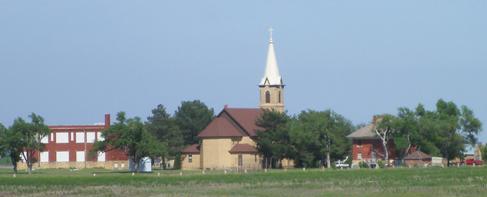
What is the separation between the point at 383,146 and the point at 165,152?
26.3 metres

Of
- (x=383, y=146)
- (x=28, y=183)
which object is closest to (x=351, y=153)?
(x=383, y=146)

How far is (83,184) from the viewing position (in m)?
73.4

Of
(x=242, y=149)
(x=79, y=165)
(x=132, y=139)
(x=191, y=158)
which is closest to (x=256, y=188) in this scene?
(x=132, y=139)

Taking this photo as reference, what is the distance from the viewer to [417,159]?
117688 millimetres

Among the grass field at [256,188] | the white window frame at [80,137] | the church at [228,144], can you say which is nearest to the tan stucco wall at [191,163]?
the church at [228,144]

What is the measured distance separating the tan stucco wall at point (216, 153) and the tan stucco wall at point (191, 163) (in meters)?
2.80

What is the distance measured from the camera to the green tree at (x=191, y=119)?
16300 cm

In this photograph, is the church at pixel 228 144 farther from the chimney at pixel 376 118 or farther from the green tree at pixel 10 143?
the green tree at pixel 10 143

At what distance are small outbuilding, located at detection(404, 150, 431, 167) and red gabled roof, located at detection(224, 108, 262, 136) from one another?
19365 mm

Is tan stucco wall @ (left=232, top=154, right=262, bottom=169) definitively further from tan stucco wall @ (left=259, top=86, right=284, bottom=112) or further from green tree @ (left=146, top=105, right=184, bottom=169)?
green tree @ (left=146, top=105, right=184, bottom=169)

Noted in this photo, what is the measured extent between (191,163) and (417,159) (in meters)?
29.2

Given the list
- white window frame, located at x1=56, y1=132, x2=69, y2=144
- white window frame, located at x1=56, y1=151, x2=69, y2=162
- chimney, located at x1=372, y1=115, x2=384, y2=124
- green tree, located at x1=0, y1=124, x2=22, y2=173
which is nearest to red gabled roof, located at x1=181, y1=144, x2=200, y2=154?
white window frame, located at x1=56, y1=151, x2=69, y2=162

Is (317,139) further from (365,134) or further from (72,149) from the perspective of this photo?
(72,149)

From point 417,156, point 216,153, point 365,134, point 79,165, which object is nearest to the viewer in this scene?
point 417,156
